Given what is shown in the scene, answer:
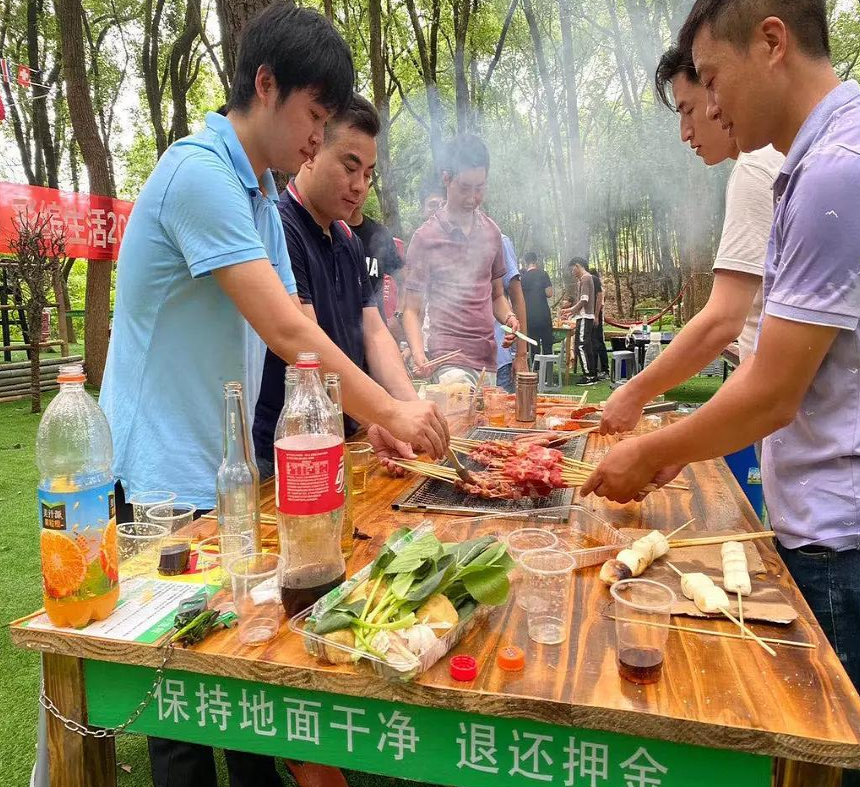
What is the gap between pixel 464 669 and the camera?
1163 mm

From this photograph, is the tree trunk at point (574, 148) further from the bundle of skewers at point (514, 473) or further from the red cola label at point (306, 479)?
the red cola label at point (306, 479)

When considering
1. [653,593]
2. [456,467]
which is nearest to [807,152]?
[653,593]

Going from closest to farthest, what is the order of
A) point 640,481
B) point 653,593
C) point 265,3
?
point 653,593
point 640,481
point 265,3

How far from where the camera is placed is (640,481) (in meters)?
1.88

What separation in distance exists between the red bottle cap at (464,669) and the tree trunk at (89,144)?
11.9 metres

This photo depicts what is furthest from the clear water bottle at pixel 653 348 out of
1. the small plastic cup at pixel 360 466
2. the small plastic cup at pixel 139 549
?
the small plastic cup at pixel 139 549

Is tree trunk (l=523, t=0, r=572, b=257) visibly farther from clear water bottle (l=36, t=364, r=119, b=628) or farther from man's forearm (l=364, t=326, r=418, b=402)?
clear water bottle (l=36, t=364, r=119, b=628)

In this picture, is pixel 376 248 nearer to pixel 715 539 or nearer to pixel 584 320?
pixel 715 539

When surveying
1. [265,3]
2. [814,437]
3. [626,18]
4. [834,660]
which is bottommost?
[834,660]

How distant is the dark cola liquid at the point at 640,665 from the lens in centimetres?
115

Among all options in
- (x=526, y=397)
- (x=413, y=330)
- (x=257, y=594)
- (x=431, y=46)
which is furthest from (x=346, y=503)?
(x=431, y=46)

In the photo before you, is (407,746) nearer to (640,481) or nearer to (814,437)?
(640,481)

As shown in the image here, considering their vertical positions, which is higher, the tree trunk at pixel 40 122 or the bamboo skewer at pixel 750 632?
the tree trunk at pixel 40 122

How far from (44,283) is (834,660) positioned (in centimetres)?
1218
